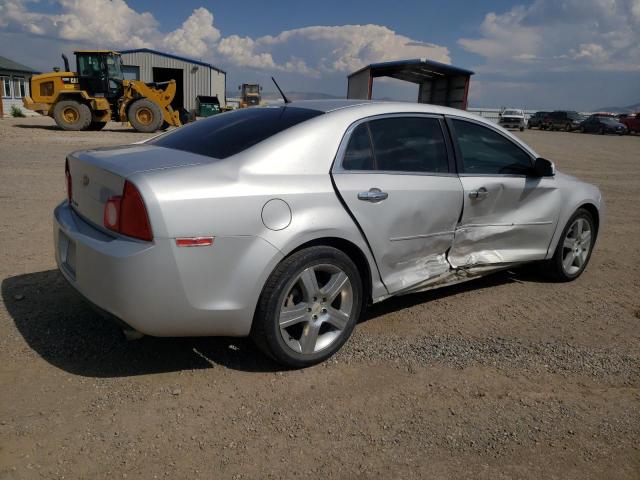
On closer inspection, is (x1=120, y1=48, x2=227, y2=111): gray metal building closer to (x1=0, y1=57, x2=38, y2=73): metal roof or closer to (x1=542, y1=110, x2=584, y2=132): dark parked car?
(x1=0, y1=57, x2=38, y2=73): metal roof

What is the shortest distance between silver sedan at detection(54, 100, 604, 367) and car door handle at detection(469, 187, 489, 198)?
0.04 m

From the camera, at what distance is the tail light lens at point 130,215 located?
251 centimetres

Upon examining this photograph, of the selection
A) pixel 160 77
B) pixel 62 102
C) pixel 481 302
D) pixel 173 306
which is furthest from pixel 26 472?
pixel 160 77

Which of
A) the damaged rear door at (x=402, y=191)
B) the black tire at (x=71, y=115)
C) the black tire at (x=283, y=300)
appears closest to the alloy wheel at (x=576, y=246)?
the damaged rear door at (x=402, y=191)

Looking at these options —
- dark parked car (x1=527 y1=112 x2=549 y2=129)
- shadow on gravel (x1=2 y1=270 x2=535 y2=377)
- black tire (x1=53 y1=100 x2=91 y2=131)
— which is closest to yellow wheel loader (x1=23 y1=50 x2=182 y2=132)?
black tire (x1=53 y1=100 x2=91 y2=131)

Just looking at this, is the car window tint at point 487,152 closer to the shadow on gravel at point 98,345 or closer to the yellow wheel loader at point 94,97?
the shadow on gravel at point 98,345

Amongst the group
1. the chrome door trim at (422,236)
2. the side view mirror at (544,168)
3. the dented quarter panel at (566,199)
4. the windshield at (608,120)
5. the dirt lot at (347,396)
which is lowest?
the dirt lot at (347,396)

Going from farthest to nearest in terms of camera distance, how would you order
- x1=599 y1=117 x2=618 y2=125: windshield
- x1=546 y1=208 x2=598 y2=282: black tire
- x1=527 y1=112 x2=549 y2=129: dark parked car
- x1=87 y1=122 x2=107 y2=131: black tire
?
x1=527 y1=112 x2=549 y2=129: dark parked car < x1=599 y1=117 x2=618 y2=125: windshield < x1=87 y1=122 x2=107 y2=131: black tire < x1=546 y1=208 x2=598 y2=282: black tire

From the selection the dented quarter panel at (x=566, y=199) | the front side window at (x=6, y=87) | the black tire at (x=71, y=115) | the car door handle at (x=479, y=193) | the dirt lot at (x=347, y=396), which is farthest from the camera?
the front side window at (x=6, y=87)

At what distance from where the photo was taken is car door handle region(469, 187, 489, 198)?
380 cm

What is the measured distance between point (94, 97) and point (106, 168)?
19.3m

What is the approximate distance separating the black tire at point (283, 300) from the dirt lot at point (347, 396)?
0.39 ft

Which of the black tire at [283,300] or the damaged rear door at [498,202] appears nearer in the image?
the black tire at [283,300]

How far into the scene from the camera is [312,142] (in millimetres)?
3068
